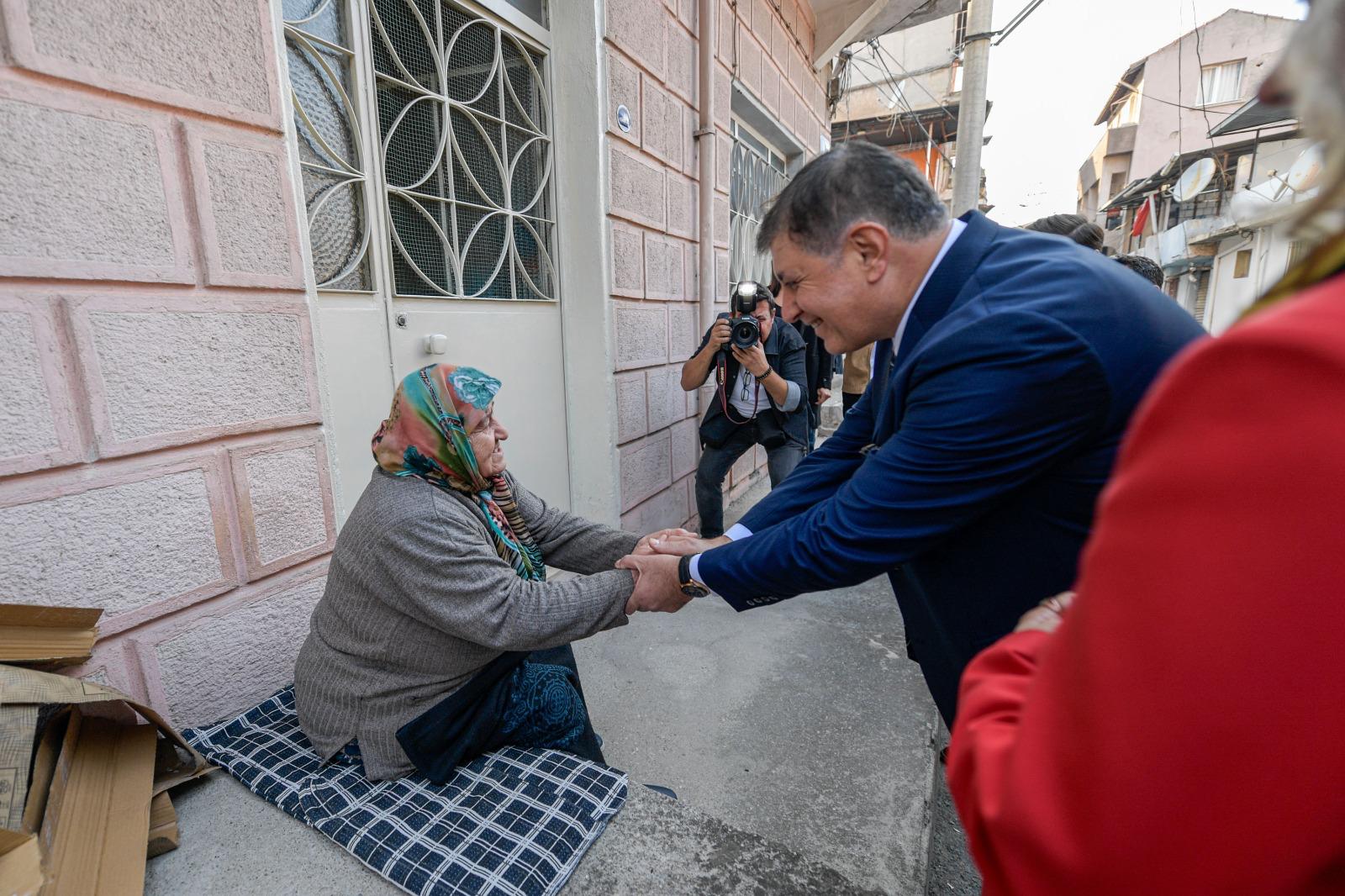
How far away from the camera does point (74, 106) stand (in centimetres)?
151

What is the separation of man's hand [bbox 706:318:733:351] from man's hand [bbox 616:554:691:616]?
86.3 inches

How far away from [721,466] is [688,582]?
248cm

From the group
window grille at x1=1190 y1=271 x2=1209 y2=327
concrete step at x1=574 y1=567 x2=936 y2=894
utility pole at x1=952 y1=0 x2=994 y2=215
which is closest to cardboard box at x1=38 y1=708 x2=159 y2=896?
concrete step at x1=574 y1=567 x2=936 y2=894

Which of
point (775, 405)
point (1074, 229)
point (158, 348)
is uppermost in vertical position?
point (1074, 229)

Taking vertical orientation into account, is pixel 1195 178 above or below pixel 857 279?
above

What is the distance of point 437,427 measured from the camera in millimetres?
1757

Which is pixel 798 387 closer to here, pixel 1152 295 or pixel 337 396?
pixel 337 396

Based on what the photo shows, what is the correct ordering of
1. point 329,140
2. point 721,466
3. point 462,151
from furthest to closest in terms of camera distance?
1. point 721,466
2. point 462,151
3. point 329,140

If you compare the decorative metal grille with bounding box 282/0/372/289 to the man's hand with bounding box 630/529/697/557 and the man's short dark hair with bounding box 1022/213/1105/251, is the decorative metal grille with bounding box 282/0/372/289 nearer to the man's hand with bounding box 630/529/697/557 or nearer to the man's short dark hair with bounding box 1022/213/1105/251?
the man's hand with bounding box 630/529/697/557

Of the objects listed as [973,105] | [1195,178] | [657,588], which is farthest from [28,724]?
[1195,178]

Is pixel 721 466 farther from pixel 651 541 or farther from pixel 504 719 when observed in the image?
pixel 504 719

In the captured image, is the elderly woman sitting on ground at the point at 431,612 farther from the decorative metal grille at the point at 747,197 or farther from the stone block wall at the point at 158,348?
the decorative metal grille at the point at 747,197

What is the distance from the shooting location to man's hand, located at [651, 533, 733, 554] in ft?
6.82

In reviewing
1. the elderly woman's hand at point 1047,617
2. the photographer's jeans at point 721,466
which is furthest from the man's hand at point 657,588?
the photographer's jeans at point 721,466
